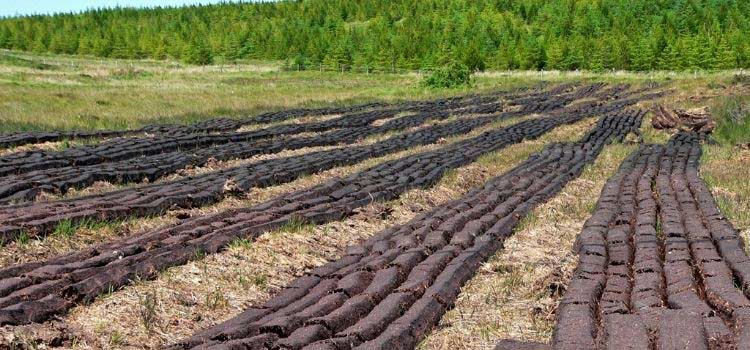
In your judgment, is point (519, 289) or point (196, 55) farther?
point (196, 55)

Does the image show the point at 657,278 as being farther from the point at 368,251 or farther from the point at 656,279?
the point at 368,251

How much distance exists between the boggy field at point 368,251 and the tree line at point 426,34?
61.6m

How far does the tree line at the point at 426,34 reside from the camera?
243ft

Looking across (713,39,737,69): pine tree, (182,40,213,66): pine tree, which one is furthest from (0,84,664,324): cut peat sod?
(182,40,213,66): pine tree

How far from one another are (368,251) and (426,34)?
88145 mm

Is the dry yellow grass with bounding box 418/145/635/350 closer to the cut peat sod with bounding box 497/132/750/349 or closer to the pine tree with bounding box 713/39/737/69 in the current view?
the cut peat sod with bounding box 497/132/750/349

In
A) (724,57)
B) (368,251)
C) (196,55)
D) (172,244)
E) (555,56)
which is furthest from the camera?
(196,55)

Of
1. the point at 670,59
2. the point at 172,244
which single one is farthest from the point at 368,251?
the point at 670,59

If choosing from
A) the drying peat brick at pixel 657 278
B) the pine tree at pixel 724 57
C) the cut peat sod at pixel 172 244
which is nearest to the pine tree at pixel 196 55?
the pine tree at pixel 724 57

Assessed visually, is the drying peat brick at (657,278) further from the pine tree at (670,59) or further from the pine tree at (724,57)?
the pine tree at (670,59)

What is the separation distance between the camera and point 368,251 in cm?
773

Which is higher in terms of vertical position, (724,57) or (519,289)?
(519,289)

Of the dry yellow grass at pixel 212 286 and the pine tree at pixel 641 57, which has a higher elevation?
the dry yellow grass at pixel 212 286

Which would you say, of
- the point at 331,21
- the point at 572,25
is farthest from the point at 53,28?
the point at 572,25
